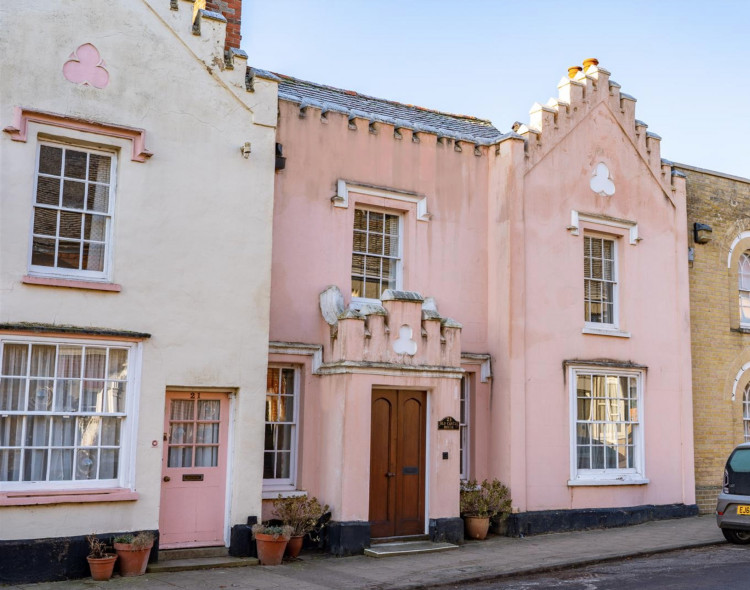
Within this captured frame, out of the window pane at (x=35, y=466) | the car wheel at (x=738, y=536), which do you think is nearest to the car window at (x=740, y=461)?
the car wheel at (x=738, y=536)

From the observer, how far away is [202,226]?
12.1 m

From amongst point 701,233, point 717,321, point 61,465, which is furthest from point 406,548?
point 701,233

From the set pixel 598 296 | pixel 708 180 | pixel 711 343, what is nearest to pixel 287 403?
pixel 598 296

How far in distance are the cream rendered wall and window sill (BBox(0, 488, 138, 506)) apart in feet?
0.38

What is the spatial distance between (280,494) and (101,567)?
317 centimetres

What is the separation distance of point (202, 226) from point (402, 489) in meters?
5.28

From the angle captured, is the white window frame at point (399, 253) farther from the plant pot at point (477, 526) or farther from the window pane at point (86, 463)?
the window pane at point (86, 463)

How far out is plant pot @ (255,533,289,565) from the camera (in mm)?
11641

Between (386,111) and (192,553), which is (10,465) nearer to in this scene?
(192,553)

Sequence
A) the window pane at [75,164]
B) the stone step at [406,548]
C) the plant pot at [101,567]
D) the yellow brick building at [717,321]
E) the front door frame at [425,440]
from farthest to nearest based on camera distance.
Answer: the yellow brick building at [717,321] < the front door frame at [425,440] < the stone step at [406,548] < the window pane at [75,164] < the plant pot at [101,567]

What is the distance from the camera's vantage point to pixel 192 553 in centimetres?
1160

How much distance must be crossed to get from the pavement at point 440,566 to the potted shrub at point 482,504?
287 millimetres

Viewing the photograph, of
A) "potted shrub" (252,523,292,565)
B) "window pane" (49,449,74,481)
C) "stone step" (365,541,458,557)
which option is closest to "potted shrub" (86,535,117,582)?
"window pane" (49,449,74,481)

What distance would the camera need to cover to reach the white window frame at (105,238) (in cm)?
1091
